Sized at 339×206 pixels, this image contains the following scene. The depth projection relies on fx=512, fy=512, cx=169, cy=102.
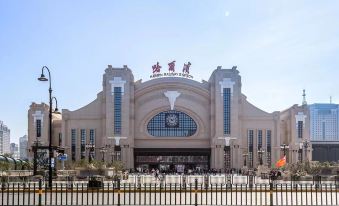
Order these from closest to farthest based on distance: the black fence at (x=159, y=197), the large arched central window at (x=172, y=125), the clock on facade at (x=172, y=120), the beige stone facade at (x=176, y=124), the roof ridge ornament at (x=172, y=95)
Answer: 1. the black fence at (x=159, y=197)
2. the beige stone facade at (x=176, y=124)
3. the roof ridge ornament at (x=172, y=95)
4. the clock on facade at (x=172, y=120)
5. the large arched central window at (x=172, y=125)

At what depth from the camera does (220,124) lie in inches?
3947

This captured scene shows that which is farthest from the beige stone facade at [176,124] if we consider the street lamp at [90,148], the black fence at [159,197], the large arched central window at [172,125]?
the black fence at [159,197]

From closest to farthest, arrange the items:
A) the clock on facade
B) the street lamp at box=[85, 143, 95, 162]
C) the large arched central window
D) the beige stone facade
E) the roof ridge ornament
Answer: the street lamp at box=[85, 143, 95, 162]
the beige stone facade
the roof ridge ornament
the clock on facade
the large arched central window

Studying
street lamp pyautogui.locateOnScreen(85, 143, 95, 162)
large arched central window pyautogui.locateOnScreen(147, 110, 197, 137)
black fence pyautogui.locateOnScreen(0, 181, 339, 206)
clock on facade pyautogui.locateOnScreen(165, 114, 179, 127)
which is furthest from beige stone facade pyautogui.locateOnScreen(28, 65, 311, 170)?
black fence pyautogui.locateOnScreen(0, 181, 339, 206)

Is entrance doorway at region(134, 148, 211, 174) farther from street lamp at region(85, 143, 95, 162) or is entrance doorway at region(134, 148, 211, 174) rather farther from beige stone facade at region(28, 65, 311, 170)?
street lamp at region(85, 143, 95, 162)

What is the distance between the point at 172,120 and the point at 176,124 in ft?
3.75

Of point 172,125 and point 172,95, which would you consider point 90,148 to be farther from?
point 172,95

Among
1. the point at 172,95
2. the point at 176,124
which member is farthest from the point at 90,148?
the point at 172,95

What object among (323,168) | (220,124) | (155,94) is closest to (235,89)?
(220,124)

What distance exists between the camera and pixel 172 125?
102 metres

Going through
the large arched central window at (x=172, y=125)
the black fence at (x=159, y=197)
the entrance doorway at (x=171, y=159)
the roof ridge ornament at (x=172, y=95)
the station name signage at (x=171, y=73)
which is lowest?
the entrance doorway at (x=171, y=159)

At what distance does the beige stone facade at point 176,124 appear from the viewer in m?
99.9

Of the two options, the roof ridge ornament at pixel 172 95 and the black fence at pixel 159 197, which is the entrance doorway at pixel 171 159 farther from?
the black fence at pixel 159 197

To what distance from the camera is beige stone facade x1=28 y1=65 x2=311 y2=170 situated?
328 ft
